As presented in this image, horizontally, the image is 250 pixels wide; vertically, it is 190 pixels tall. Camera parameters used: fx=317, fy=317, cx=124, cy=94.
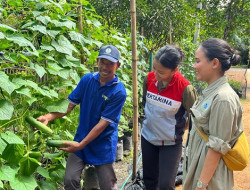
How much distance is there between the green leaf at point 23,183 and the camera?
1.85 metres

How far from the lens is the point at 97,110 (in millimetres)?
2447

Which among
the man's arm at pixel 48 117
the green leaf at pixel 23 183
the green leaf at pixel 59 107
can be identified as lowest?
the green leaf at pixel 23 183

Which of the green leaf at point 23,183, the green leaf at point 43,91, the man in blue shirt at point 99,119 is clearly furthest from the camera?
the man in blue shirt at point 99,119

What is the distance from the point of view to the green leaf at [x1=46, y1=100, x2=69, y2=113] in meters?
2.39

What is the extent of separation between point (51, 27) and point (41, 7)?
0.17 metres

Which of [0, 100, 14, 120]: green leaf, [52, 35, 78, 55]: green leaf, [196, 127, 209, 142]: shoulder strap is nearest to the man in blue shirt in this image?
[52, 35, 78, 55]: green leaf

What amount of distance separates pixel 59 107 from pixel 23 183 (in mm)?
680

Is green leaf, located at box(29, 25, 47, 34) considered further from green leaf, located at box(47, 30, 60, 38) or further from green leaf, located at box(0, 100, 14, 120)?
green leaf, located at box(0, 100, 14, 120)

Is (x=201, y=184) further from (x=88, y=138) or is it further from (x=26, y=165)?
(x=26, y=165)

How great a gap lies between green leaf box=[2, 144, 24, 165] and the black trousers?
1178mm

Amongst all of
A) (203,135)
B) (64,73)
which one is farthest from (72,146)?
(203,135)

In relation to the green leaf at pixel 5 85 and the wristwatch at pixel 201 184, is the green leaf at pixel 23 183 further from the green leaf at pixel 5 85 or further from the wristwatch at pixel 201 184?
the wristwatch at pixel 201 184

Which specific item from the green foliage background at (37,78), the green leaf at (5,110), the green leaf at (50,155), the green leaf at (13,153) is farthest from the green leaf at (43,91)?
the green leaf at (50,155)

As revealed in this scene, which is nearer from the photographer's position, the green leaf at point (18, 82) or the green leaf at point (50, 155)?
the green leaf at point (18, 82)
